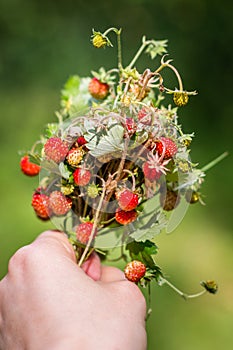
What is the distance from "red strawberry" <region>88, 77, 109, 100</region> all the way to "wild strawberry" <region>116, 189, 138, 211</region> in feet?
0.62

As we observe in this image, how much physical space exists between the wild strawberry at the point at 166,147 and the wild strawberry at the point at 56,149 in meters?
0.11

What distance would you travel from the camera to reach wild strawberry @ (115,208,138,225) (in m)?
0.72

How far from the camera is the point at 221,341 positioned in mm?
1664

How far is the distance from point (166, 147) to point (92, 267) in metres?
0.22

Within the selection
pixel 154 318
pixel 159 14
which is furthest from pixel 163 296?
pixel 159 14

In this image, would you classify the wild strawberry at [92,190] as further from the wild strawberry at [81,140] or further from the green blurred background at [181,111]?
the green blurred background at [181,111]

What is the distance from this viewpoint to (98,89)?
83cm

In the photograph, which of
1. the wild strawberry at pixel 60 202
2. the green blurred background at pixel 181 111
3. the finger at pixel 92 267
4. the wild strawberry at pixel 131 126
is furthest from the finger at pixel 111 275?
the green blurred background at pixel 181 111

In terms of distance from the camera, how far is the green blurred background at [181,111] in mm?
1780

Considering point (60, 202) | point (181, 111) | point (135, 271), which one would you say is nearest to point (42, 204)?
point (60, 202)

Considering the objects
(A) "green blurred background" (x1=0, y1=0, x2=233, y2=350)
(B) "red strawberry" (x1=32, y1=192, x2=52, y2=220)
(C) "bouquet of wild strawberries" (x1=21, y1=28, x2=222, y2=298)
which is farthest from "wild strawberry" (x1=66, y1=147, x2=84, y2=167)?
(A) "green blurred background" (x1=0, y1=0, x2=233, y2=350)

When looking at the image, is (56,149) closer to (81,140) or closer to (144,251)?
(81,140)

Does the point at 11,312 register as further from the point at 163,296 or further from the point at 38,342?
the point at 163,296

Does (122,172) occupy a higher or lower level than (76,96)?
lower
